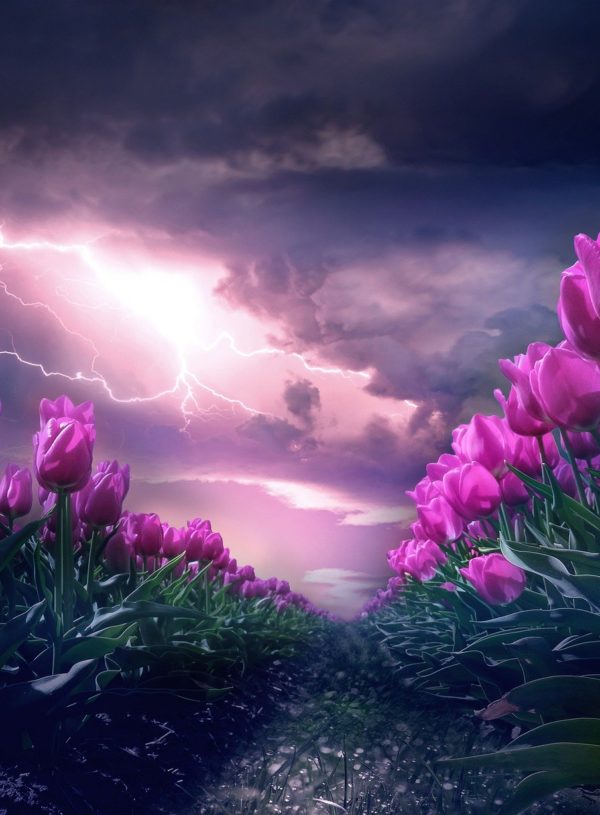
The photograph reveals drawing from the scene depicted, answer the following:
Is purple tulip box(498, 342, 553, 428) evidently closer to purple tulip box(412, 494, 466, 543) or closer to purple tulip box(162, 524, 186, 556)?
purple tulip box(412, 494, 466, 543)

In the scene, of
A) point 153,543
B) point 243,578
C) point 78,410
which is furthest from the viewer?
point 243,578

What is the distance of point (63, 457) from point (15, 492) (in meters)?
0.72

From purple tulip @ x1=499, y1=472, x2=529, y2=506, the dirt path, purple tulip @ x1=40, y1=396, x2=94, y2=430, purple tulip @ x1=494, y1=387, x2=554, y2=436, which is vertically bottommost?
the dirt path

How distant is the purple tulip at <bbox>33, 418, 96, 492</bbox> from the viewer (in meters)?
1.57

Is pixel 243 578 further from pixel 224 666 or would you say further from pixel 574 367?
pixel 574 367

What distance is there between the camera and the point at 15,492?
2141 mm

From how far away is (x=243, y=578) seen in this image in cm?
541

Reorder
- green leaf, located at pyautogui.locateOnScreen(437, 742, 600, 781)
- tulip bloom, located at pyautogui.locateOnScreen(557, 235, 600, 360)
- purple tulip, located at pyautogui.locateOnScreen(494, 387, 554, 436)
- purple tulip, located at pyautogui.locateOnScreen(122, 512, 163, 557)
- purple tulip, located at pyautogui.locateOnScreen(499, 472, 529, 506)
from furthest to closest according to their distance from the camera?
purple tulip, located at pyautogui.locateOnScreen(122, 512, 163, 557)
purple tulip, located at pyautogui.locateOnScreen(499, 472, 529, 506)
purple tulip, located at pyautogui.locateOnScreen(494, 387, 554, 436)
tulip bloom, located at pyautogui.locateOnScreen(557, 235, 600, 360)
green leaf, located at pyautogui.locateOnScreen(437, 742, 600, 781)

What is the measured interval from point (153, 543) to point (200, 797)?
133 centimetres

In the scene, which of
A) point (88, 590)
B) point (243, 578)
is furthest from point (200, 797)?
point (243, 578)

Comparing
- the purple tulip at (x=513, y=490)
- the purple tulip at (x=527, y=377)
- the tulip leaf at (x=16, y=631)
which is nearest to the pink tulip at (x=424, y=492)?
the purple tulip at (x=513, y=490)

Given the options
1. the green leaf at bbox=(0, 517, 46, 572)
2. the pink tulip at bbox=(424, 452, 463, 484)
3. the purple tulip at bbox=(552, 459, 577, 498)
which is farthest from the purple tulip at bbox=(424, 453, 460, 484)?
the green leaf at bbox=(0, 517, 46, 572)

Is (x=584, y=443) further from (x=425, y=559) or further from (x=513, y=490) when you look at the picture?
(x=425, y=559)

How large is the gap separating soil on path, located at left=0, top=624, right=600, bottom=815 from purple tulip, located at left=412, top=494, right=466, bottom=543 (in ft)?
2.27
